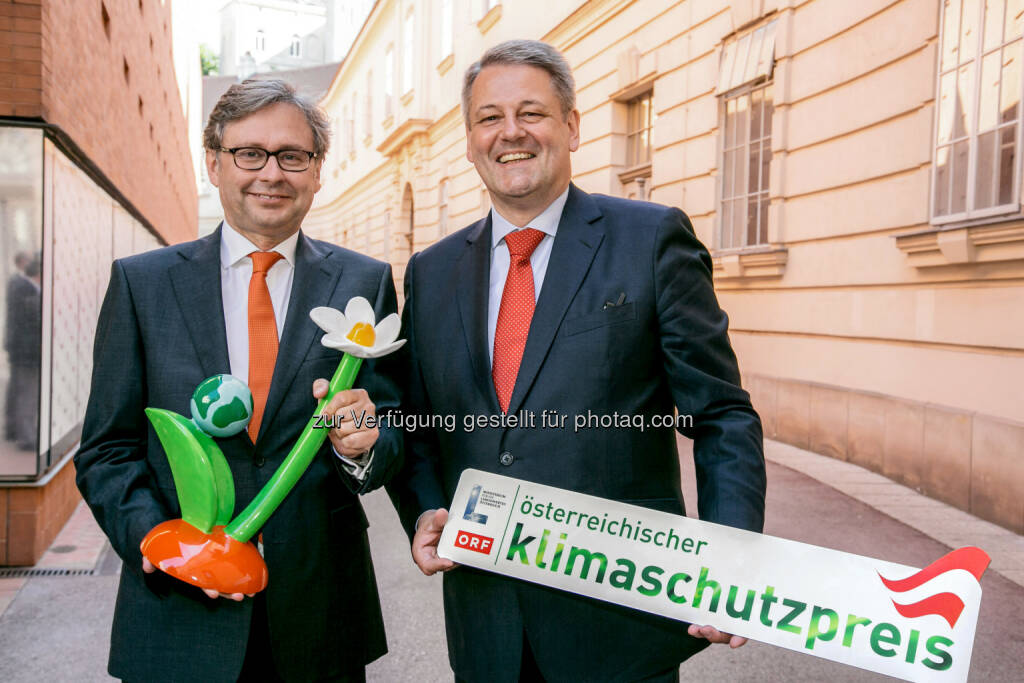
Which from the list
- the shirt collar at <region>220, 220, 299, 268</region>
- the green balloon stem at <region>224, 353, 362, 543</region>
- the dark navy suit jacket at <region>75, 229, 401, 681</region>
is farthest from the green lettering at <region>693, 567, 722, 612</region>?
the shirt collar at <region>220, 220, 299, 268</region>

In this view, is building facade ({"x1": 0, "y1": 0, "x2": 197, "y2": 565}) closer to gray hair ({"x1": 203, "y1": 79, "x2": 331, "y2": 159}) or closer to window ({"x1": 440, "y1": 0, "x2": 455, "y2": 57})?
gray hair ({"x1": 203, "y1": 79, "x2": 331, "y2": 159})

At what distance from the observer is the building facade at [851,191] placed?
213 inches

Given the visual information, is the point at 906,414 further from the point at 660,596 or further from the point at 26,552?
the point at 26,552

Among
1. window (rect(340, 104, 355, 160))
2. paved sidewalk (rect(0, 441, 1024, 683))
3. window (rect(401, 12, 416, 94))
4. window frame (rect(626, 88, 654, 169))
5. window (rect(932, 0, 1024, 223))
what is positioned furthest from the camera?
window (rect(340, 104, 355, 160))

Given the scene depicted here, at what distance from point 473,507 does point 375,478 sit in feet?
0.74

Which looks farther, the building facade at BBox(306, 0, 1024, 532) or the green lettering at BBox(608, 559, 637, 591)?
the building facade at BBox(306, 0, 1024, 532)

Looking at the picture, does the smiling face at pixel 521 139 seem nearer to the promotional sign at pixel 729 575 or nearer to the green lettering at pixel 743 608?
the promotional sign at pixel 729 575

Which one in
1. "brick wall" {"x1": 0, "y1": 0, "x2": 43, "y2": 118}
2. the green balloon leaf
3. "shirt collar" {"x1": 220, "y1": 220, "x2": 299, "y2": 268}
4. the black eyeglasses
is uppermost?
"brick wall" {"x1": 0, "y1": 0, "x2": 43, "y2": 118}

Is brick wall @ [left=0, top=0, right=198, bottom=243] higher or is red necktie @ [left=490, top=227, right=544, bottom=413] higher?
brick wall @ [left=0, top=0, right=198, bottom=243]

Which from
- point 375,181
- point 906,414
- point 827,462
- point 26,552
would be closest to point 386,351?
point 26,552

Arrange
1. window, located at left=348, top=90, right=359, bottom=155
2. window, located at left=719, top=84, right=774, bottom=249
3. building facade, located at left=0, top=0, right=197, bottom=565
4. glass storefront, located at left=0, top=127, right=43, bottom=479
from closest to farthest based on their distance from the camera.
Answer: building facade, located at left=0, top=0, right=197, bottom=565 < glass storefront, located at left=0, top=127, right=43, bottom=479 < window, located at left=719, top=84, right=774, bottom=249 < window, located at left=348, top=90, right=359, bottom=155

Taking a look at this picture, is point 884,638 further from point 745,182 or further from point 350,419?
point 745,182

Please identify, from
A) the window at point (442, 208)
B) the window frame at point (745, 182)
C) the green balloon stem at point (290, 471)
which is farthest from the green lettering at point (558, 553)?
the window at point (442, 208)

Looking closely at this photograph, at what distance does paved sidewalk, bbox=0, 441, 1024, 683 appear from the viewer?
3.41m
